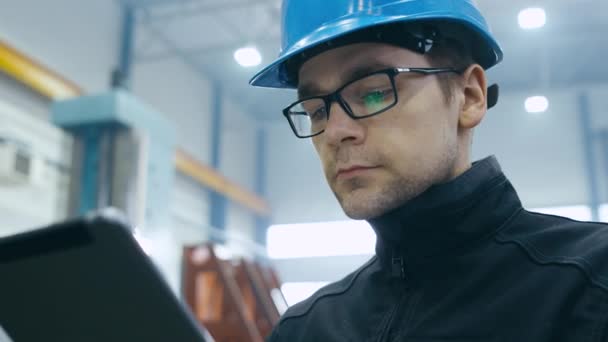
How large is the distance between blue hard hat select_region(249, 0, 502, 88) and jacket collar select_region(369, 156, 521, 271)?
0.78 ft

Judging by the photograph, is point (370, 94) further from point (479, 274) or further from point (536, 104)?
point (536, 104)

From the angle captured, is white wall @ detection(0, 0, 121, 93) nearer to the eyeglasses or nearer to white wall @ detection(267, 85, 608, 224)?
white wall @ detection(267, 85, 608, 224)

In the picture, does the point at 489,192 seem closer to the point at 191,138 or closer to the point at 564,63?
the point at 191,138

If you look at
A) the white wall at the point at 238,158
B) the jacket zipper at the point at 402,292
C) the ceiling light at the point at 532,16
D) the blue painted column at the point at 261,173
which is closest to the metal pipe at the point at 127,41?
the white wall at the point at 238,158

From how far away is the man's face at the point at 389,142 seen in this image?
0.95 metres

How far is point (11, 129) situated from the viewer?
473 centimetres

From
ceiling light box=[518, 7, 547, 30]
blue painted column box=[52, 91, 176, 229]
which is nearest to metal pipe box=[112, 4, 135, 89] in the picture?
blue painted column box=[52, 91, 176, 229]

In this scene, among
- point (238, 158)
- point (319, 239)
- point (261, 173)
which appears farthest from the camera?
point (261, 173)

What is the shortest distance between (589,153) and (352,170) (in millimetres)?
8106

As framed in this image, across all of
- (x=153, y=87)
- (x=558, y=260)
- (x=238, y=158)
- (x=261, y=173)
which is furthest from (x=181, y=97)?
(x=558, y=260)

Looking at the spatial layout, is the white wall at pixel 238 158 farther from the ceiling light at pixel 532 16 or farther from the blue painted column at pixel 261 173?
the ceiling light at pixel 532 16

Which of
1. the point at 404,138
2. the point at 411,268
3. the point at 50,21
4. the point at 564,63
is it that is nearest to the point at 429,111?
the point at 404,138

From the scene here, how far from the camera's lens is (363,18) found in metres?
0.97

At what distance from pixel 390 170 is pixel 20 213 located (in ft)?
14.7
